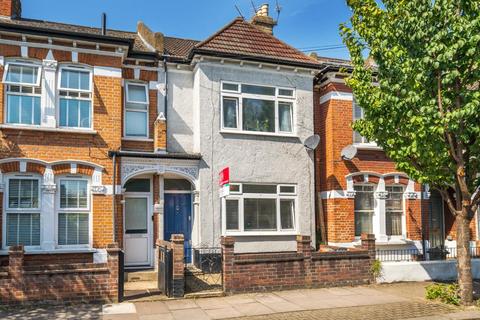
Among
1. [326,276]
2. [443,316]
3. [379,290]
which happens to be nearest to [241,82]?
[326,276]

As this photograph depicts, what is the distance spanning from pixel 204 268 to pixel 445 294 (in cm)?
627

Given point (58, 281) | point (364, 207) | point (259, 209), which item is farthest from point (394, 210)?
point (58, 281)

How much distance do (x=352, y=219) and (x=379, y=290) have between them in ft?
12.6

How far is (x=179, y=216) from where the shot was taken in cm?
1416

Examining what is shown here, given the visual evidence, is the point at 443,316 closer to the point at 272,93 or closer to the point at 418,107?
the point at 418,107

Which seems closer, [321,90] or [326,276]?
[326,276]

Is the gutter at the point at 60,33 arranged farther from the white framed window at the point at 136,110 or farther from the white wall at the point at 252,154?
the white wall at the point at 252,154

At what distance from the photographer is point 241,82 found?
1434 cm

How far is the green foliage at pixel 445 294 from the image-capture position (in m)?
10.2

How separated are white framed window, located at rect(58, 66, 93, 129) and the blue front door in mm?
3335

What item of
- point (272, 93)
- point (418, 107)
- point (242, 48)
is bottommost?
point (418, 107)

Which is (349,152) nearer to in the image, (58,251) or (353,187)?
(353,187)

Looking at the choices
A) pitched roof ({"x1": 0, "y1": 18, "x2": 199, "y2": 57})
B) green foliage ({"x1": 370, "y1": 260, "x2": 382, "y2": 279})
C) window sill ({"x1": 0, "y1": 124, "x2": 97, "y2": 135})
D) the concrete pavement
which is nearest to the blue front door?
window sill ({"x1": 0, "y1": 124, "x2": 97, "y2": 135})

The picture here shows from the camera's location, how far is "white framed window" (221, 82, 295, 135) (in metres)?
14.2
